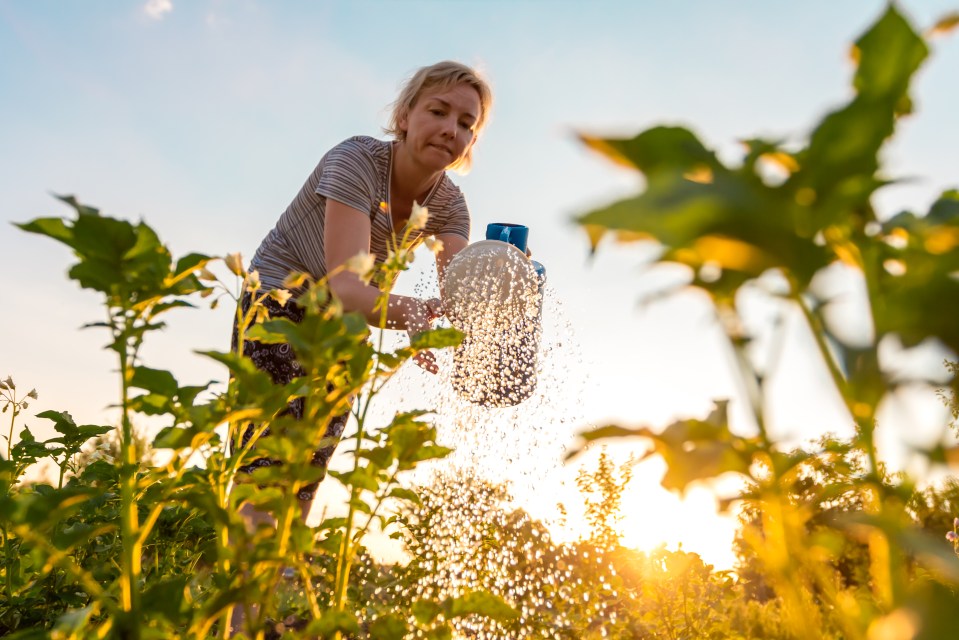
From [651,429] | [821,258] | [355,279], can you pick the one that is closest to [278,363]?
[355,279]

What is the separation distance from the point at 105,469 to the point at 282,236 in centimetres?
163

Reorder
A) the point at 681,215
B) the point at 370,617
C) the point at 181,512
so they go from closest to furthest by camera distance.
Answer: the point at 681,215
the point at 181,512
the point at 370,617

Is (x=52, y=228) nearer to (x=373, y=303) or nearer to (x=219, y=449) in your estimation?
(x=219, y=449)

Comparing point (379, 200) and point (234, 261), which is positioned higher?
point (379, 200)

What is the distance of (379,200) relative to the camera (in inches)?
135

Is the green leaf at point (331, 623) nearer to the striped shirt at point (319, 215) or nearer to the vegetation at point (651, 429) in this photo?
the vegetation at point (651, 429)

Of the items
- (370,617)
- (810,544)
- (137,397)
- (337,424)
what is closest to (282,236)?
(337,424)

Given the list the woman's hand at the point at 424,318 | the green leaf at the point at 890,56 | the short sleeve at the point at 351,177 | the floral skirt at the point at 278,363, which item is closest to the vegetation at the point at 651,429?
the green leaf at the point at 890,56

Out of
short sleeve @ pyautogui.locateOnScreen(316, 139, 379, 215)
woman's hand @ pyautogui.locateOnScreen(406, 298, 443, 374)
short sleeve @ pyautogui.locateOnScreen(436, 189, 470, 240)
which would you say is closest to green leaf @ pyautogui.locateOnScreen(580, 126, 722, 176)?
woman's hand @ pyautogui.locateOnScreen(406, 298, 443, 374)

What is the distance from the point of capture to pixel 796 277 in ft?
1.82

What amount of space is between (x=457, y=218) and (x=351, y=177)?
94 centimetres

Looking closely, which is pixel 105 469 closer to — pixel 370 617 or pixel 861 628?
pixel 861 628

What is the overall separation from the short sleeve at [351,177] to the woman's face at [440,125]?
9.7 inches

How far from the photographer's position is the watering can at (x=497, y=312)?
316cm
